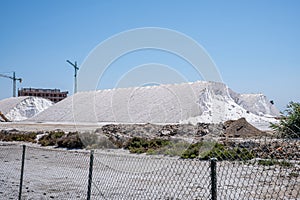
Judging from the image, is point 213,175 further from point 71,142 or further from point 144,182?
point 71,142

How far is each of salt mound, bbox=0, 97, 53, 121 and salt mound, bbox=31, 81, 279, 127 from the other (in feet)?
57.4

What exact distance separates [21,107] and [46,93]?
29.3 metres

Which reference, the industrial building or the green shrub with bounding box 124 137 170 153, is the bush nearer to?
the green shrub with bounding box 124 137 170 153

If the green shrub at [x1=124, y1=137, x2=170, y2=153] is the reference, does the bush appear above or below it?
below

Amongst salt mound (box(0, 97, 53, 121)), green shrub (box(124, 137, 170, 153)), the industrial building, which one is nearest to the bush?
green shrub (box(124, 137, 170, 153))

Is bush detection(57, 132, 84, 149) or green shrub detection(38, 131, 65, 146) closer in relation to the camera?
bush detection(57, 132, 84, 149)

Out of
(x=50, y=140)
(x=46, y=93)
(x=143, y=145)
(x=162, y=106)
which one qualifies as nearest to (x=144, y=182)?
(x=143, y=145)

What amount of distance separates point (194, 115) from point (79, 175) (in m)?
48.6

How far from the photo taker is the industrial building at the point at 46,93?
127500mm

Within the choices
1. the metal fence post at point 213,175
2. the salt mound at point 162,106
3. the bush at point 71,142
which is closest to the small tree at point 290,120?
the bush at point 71,142

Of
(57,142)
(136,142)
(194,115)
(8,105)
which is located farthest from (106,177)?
(8,105)

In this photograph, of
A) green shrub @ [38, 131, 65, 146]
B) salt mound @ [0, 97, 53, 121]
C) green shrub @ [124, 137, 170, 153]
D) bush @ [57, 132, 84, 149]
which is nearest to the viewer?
green shrub @ [124, 137, 170, 153]

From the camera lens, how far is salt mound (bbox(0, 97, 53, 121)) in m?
96.6

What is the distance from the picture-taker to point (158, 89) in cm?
7862
